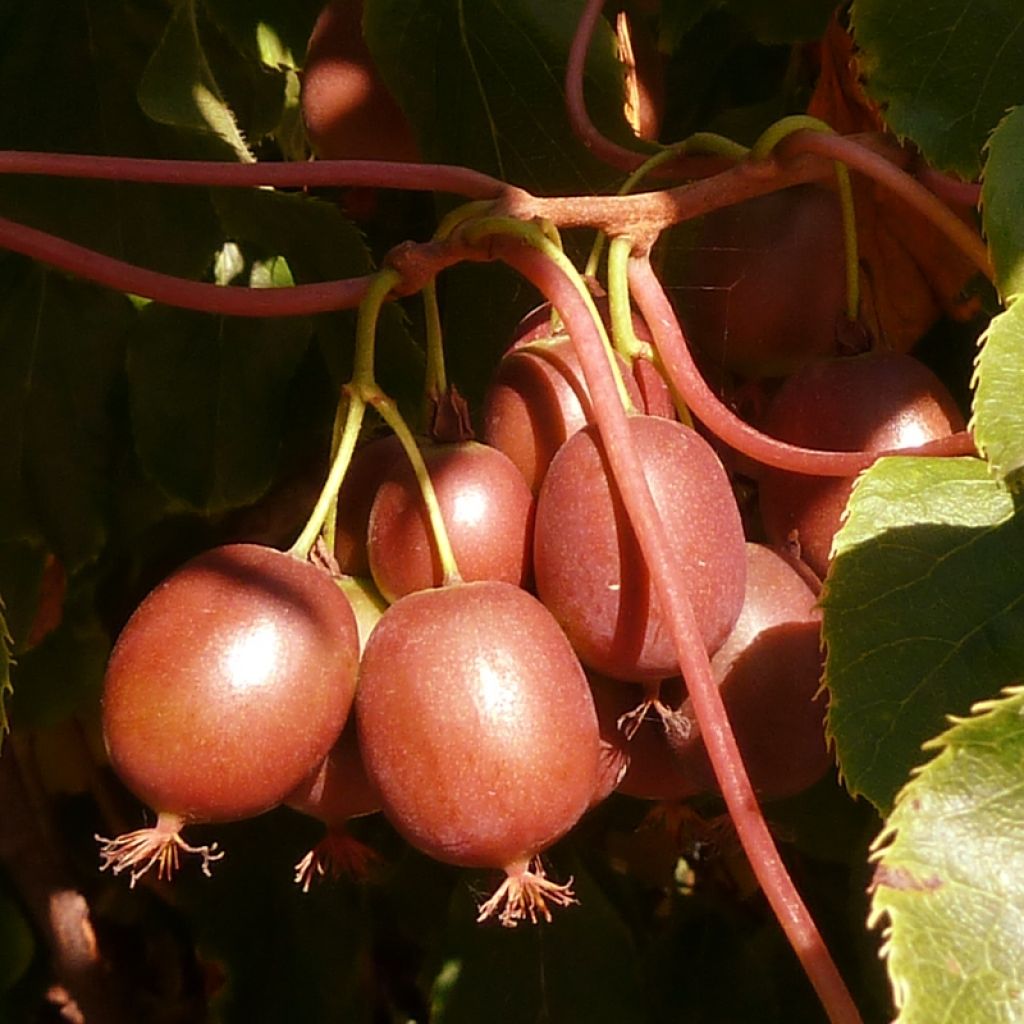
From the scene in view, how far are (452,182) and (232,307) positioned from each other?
0.12 meters

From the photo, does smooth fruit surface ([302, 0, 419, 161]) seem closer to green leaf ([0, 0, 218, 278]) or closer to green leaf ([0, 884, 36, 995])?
green leaf ([0, 0, 218, 278])

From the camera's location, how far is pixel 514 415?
2.54 feet

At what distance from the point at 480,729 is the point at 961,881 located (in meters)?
0.22

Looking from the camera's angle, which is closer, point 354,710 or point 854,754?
point 854,754

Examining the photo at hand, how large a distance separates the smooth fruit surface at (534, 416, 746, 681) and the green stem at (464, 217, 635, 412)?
37mm

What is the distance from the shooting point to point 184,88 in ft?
3.27

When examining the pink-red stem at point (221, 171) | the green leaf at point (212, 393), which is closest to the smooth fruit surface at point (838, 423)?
the pink-red stem at point (221, 171)

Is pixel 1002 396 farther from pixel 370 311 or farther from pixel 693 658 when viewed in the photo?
pixel 370 311

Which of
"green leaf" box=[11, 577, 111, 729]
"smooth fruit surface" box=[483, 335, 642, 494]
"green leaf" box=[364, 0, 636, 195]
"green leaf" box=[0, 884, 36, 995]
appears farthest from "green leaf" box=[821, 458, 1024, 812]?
"green leaf" box=[0, 884, 36, 995]

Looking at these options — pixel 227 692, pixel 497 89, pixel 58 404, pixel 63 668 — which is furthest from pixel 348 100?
pixel 63 668

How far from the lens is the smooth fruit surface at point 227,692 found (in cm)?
68

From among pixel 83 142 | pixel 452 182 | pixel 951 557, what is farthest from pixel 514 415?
pixel 83 142

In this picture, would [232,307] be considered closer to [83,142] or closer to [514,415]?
[514,415]

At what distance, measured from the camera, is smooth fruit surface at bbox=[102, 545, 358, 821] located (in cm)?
68
